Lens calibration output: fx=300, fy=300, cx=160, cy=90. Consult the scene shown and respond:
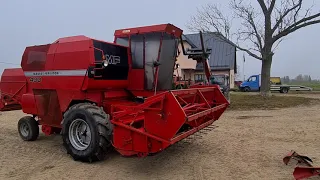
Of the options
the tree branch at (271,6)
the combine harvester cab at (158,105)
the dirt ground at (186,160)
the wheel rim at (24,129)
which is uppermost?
the tree branch at (271,6)

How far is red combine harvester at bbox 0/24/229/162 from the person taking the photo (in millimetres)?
4895

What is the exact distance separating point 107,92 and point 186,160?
2.12m

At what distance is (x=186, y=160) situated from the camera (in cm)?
567

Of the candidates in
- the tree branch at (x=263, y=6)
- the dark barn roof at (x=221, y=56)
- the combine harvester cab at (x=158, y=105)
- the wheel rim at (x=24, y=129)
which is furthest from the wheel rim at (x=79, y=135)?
the dark barn roof at (x=221, y=56)

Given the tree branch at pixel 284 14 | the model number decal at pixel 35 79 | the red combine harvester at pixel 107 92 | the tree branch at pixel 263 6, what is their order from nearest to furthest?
the red combine harvester at pixel 107 92 < the model number decal at pixel 35 79 < the tree branch at pixel 284 14 < the tree branch at pixel 263 6

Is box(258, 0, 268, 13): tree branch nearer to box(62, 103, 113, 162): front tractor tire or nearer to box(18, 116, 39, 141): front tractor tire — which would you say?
box(18, 116, 39, 141): front tractor tire

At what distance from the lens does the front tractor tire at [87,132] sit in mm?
5160

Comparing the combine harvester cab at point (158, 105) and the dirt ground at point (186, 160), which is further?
the dirt ground at point (186, 160)

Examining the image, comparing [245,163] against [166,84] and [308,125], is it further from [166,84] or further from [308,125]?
[308,125]

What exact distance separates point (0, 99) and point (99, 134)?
4.41m

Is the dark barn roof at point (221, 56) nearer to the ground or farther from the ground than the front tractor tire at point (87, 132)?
farther from the ground

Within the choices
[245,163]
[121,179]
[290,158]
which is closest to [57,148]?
[121,179]

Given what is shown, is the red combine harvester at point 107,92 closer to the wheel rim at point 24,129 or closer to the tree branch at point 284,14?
the wheel rim at point 24,129

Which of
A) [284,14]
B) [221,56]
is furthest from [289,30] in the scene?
[221,56]
